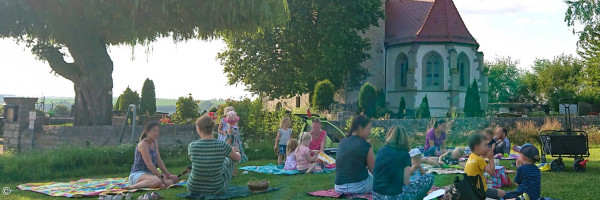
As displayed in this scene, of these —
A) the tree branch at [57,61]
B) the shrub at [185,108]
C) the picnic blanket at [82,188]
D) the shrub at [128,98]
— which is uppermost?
the tree branch at [57,61]

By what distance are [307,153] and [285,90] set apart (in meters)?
26.3

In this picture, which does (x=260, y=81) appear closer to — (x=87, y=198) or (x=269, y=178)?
(x=269, y=178)

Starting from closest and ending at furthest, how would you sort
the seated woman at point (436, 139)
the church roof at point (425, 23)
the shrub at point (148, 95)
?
the seated woman at point (436, 139) → the shrub at point (148, 95) → the church roof at point (425, 23)

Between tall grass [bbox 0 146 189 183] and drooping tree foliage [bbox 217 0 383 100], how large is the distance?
21.1 metres

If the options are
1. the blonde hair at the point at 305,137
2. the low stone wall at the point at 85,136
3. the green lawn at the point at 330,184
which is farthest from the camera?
the low stone wall at the point at 85,136

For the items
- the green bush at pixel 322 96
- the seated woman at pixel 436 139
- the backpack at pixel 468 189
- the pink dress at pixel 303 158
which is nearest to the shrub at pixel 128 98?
the green bush at pixel 322 96

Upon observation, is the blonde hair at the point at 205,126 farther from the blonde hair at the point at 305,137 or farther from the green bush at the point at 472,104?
the green bush at the point at 472,104

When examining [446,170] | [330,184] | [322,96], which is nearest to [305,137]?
[330,184]

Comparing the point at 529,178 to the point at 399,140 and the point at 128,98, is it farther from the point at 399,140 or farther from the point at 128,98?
the point at 128,98

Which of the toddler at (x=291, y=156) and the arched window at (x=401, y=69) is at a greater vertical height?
the arched window at (x=401, y=69)

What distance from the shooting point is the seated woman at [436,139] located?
13648 mm

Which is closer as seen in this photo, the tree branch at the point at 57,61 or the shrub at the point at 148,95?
the tree branch at the point at 57,61

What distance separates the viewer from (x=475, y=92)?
35.6 m

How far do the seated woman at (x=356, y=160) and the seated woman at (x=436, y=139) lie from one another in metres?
5.38
